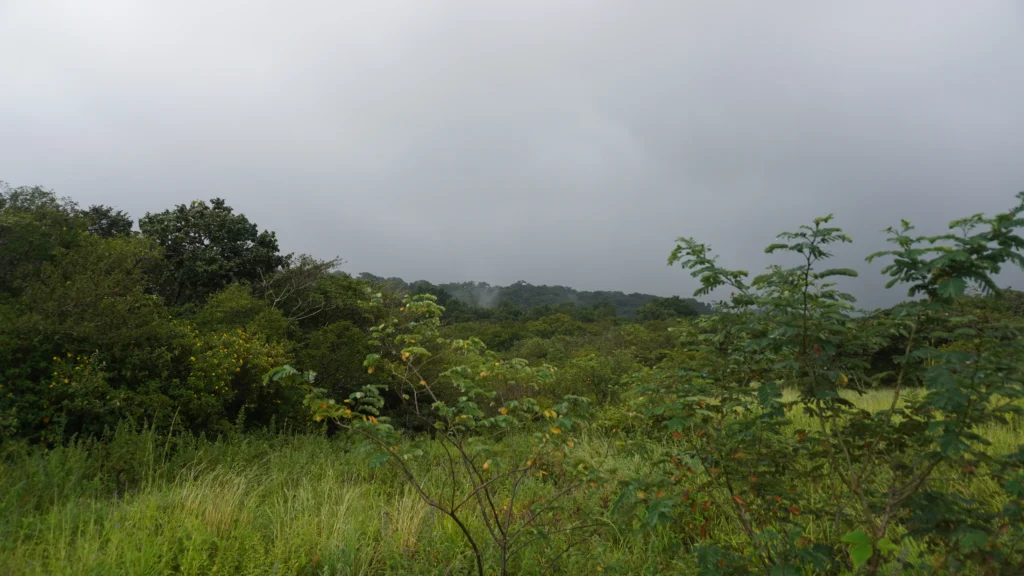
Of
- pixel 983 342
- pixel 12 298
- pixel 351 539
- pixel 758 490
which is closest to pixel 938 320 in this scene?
pixel 983 342

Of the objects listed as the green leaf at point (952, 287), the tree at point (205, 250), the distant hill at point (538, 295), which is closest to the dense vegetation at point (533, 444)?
the green leaf at point (952, 287)

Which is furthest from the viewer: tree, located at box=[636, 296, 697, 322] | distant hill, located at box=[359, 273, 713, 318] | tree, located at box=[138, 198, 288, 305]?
distant hill, located at box=[359, 273, 713, 318]

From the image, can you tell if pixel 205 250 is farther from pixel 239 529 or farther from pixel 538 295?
pixel 538 295

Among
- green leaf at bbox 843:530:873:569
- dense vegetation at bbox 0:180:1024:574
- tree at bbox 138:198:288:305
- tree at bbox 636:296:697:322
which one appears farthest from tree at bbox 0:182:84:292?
tree at bbox 636:296:697:322

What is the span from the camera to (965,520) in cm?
190

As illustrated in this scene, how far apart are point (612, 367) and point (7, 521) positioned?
10642 millimetres

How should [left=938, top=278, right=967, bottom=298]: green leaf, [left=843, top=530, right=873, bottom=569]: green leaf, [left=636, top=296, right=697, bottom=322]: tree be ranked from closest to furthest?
1. [left=843, top=530, right=873, bottom=569]: green leaf
2. [left=938, top=278, right=967, bottom=298]: green leaf
3. [left=636, top=296, right=697, bottom=322]: tree

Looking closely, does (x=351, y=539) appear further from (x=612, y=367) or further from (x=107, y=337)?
(x=612, y=367)

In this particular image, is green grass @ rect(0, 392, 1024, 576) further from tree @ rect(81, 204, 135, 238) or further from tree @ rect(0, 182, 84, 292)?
tree @ rect(81, 204, 135, 238)

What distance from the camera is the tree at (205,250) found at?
13.5 metres

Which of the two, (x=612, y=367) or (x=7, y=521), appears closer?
(x=7, y=521)

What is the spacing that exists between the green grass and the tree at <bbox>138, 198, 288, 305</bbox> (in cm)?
907

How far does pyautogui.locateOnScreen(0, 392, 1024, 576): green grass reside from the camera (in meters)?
3.19

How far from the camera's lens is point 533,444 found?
11.1ft
